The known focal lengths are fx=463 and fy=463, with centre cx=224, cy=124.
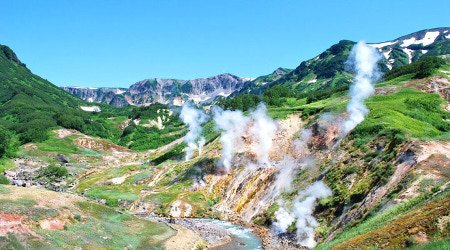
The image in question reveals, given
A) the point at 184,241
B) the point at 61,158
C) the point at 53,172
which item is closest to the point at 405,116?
the point at 184,241

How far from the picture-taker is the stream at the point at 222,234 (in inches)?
2255

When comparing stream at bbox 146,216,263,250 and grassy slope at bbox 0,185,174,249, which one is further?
stream at bbox 146,216,263,250

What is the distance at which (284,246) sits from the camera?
179ft

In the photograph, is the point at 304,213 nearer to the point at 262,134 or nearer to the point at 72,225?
the point at 72,225

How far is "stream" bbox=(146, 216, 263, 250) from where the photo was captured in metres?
57.3

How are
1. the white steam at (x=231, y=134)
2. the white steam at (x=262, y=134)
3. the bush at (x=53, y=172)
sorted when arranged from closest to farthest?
the white steam at (x=231, y=134) → the white steam at (x=262, y=134) → the bush at (x=53, y=172)

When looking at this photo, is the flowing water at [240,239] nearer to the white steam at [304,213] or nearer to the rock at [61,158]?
the white steam at [304,213]

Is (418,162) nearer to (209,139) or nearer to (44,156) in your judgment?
(209,139)

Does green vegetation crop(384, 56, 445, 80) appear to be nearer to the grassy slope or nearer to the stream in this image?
the stream

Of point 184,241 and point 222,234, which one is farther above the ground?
point 184,241

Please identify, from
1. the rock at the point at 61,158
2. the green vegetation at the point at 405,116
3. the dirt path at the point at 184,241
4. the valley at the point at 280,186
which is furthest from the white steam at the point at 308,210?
the rock at the point at 61,158

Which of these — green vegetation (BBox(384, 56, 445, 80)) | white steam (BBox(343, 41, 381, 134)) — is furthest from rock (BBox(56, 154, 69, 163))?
green vegetation (BBox(384, 56, 445, 80))

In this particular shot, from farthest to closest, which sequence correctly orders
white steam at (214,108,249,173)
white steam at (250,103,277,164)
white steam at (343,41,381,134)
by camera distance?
white steam at (250,103,277,164)
white steam at (214,108,249,173)
white steam at (343,41,381,134)

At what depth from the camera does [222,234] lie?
6331 cm
